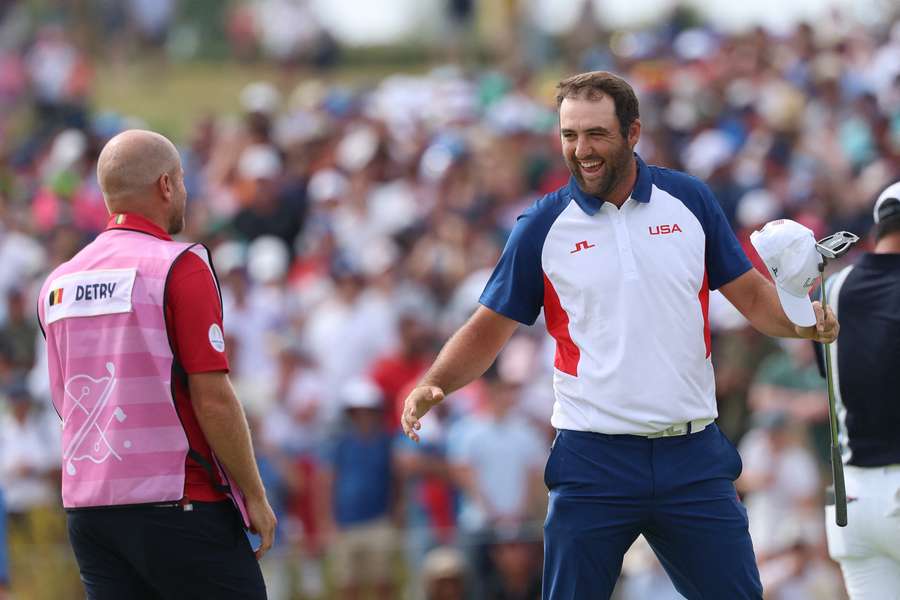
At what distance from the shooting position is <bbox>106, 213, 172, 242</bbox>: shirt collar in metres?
5.74

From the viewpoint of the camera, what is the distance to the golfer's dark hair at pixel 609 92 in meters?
5.73

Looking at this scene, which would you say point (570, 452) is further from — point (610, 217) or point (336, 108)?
point (336, 108)

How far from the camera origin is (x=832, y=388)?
598cm

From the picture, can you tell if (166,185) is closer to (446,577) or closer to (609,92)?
(609,92)

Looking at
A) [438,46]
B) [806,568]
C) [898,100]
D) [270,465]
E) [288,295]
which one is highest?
[438,46]

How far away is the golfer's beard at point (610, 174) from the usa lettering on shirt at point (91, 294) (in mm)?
1636

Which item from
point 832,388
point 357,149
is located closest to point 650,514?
point 832,388

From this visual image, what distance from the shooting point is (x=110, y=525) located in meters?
5.59

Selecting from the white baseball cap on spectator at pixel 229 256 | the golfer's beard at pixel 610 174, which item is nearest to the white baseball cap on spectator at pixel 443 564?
the white baseball cap on spectator at pixel 229 256

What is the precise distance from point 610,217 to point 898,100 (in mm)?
10523

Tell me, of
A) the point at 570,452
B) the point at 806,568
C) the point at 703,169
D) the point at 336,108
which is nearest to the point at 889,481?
the point at 570,452

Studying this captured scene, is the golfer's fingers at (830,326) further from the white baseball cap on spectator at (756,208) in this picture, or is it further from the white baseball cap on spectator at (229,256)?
the white baseball cap on spectator at (229,256)

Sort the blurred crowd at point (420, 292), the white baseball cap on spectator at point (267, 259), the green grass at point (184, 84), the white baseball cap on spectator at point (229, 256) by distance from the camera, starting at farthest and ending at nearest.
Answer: the green grass at point (184, 84), the white baseball cap on spectator at point (267, 259), the white baseball cap on spectator at point (229, 256), the blurred crowd at point (420, 292)

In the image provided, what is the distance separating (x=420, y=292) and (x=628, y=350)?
25.2 feet
